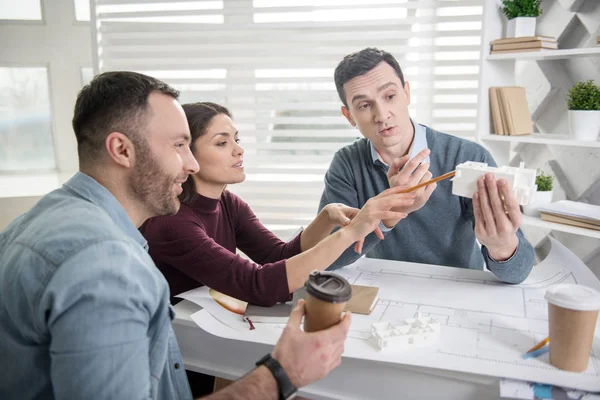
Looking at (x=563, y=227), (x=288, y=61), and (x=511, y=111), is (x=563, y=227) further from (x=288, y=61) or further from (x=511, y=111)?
(x=288, y=61)

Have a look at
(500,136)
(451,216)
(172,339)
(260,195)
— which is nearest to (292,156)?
(260,195)

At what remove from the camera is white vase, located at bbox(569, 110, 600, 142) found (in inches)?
82.6

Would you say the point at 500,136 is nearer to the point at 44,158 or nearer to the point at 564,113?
the point at 564,113

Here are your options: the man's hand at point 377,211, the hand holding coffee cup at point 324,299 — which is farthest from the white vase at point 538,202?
the hand holding coffee cup at point 324,299

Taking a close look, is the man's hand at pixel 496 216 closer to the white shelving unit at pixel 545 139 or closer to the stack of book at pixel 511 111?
the white shelving unit at pixel 545 139

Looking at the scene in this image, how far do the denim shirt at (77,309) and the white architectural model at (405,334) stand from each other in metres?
0.43

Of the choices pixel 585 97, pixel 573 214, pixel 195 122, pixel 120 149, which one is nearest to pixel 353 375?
pixel 120 149

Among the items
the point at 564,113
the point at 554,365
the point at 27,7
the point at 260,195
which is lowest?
the point at 260,195

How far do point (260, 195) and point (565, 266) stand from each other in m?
1.87

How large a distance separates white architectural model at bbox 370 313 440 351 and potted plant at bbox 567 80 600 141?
1481mm

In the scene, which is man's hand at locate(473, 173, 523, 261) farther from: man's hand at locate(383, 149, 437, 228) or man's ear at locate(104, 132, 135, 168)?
man's ear at locate(104, 132, 135, 168)

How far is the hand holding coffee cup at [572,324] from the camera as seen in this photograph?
917 millimetres

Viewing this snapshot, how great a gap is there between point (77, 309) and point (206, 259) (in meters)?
0.63

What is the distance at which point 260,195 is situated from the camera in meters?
3.02
